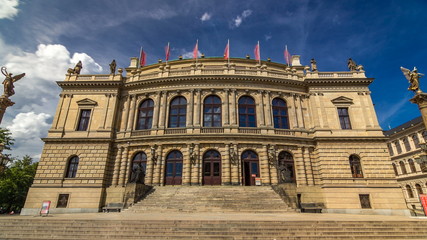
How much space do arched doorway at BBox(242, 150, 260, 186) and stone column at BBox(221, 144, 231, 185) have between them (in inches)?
62.9

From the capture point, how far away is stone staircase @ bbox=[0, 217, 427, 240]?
938cm

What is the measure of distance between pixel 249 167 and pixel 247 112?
595 cm

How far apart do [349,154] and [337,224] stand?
14612mm

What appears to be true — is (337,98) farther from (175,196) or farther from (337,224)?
(175,196)

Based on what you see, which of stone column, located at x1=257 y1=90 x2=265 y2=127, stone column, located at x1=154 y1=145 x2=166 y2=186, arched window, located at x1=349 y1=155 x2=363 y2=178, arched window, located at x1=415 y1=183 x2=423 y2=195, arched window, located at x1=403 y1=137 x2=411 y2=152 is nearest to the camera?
stone column, located at x1=154 y1=145 x2=166 y2=186

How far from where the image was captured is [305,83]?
25.5m

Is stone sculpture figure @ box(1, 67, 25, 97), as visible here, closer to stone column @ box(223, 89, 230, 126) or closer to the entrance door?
the entrance door

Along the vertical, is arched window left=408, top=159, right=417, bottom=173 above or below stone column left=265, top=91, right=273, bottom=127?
below

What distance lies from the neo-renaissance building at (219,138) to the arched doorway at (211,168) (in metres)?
0.10

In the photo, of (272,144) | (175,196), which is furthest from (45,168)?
(272,144)

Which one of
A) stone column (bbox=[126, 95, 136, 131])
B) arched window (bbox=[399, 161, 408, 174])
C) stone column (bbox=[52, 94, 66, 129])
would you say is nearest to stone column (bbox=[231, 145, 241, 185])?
stone column (bbox=[126, 95, 136, 131])

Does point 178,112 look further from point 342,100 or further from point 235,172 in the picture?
point 342,100

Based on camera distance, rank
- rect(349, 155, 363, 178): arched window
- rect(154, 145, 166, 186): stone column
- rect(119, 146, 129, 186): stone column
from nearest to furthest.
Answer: rect(154, 145, 166, 186): stone column → rect(349, 155, 363, 178): arched window → rect(119, 146, 129, 186): stone column

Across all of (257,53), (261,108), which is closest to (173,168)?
(261,108)
